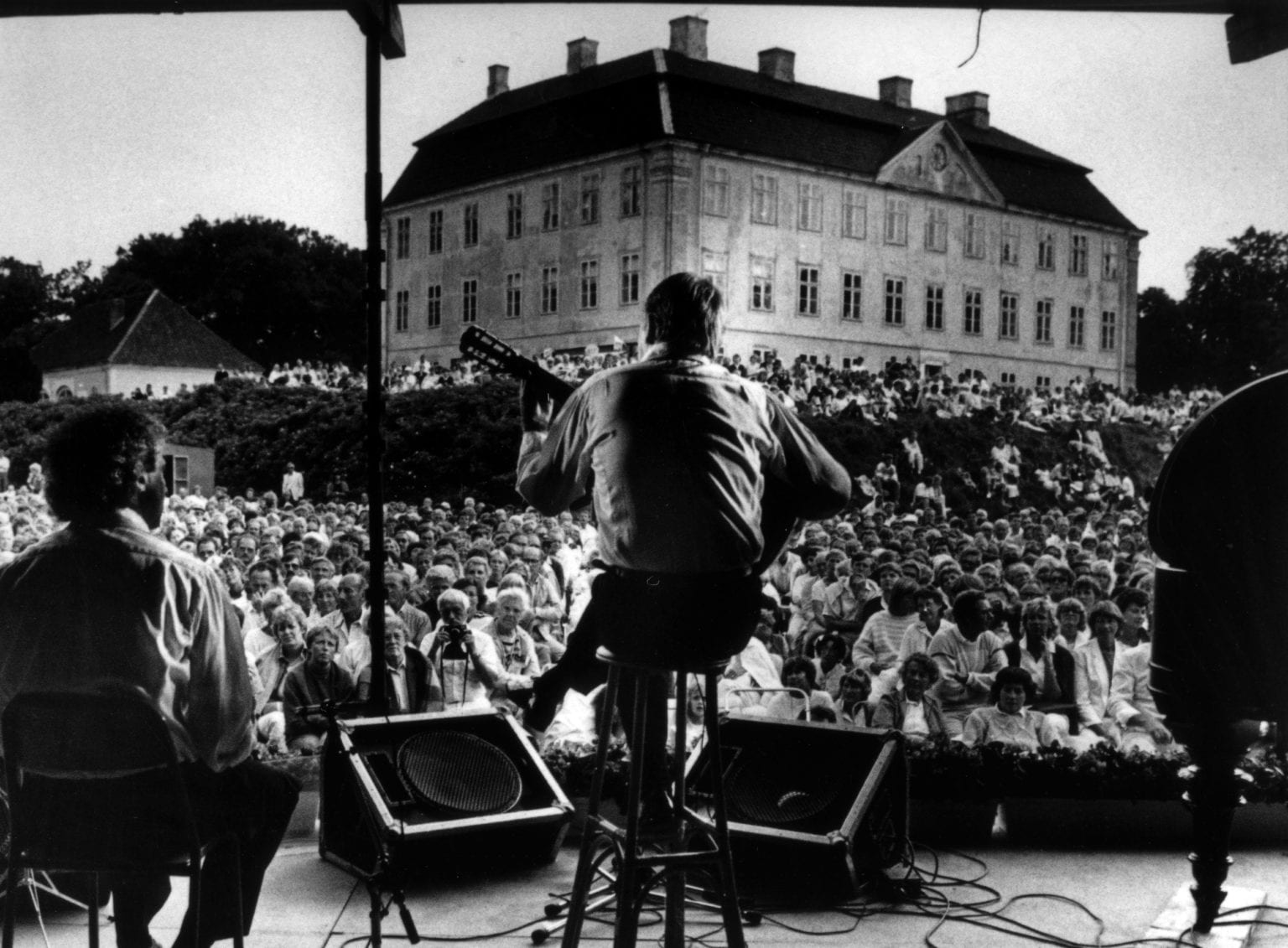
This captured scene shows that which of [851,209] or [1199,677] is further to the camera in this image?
[851,209]

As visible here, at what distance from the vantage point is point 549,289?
5.61 metres

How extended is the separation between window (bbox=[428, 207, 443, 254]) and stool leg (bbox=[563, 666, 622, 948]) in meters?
3.29

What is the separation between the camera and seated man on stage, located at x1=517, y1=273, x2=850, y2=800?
2.21 meters

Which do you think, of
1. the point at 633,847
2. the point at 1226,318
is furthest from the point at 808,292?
the point at 633,847

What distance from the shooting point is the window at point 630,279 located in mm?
5449

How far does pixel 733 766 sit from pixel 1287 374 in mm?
1728

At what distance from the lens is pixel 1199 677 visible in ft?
8.85

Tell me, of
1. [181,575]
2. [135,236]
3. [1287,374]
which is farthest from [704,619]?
[135,236]

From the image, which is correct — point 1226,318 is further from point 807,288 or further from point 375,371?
point 375,371

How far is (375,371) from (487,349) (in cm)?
142

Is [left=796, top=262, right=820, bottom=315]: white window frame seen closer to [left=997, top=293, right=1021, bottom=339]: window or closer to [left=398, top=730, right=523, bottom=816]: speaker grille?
[left=997, top=293, right=1021, bottom=339]: window

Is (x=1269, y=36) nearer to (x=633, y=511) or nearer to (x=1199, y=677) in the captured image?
(x=1199, y=677)

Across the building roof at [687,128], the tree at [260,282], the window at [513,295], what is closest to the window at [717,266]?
the building roof at [687,128]

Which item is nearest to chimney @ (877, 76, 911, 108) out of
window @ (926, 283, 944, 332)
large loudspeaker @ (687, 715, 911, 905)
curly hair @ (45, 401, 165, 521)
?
window @ (926, 283, 944, 332)
